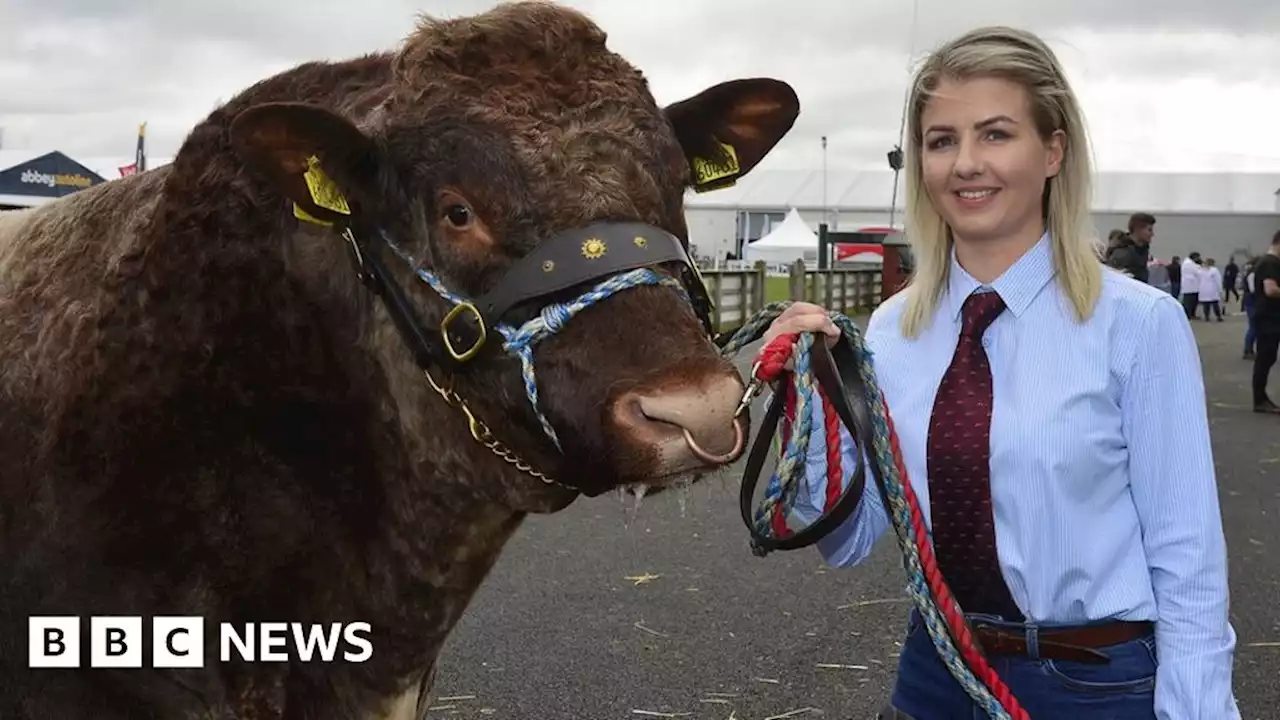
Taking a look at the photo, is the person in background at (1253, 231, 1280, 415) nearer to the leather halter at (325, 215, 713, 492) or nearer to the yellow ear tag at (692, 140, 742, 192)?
the yellow ear tag at (692, 140, 742, 192)

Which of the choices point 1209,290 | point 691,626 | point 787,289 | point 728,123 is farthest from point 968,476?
point 1209,290

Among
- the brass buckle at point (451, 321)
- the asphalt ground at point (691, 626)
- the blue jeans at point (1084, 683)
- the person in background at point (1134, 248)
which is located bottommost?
the asphalt ground at point (691, 626)

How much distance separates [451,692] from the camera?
4.34 m

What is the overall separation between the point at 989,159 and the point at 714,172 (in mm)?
720

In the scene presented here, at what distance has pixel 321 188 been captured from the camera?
2.09 m

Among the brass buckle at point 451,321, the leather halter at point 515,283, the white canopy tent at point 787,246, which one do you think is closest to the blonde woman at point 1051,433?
the leather halter at point 515,283

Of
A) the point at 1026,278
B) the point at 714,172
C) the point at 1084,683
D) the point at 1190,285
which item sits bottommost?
the point at 1084,683

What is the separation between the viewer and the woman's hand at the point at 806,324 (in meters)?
2.25

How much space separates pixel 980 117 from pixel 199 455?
1.69 meters

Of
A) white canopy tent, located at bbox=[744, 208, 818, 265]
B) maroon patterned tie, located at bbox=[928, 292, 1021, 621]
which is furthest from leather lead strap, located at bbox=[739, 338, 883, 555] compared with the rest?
white canopy tent, located at bbox=[744, 208, 818, 265]

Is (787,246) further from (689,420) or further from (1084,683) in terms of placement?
(689,420)

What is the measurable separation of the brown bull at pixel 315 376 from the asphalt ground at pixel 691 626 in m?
2.04

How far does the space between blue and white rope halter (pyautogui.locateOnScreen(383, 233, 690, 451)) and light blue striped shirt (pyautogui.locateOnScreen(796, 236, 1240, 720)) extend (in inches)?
28.2

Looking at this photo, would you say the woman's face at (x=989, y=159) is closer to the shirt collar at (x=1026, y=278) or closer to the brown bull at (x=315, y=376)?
the shirt collar at (x=1026, y=278)
